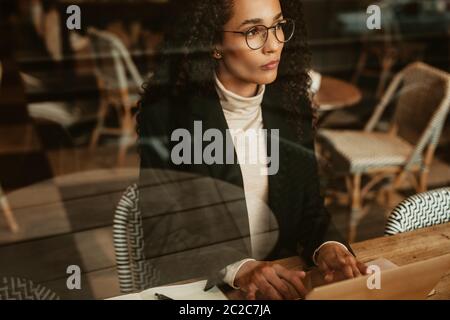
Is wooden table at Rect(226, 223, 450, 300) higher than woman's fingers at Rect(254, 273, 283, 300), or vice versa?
wooden table at Rect(226, 223, 450, 300)

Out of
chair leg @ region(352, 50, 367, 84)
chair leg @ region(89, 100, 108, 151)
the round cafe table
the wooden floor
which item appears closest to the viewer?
the wooden floor

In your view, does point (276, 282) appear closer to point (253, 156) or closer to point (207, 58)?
point (253, 156)

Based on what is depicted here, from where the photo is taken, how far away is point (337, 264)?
48.8 inches

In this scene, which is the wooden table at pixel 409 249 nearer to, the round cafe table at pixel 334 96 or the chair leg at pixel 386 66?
the round cafe table at pixel 334 96

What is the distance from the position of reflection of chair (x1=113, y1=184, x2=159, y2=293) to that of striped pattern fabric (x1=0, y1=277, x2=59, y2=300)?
0.18 metres

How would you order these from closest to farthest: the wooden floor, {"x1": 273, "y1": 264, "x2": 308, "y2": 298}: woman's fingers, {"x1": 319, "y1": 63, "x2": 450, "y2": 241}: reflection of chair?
1. {"x1": 273, "y1": 264, "x2": 308, "y2": 298}: woman's fingers
2. the wooden floor
3. {"x1": 319, "y1": 63, "x2": 450, "y2": 241}: reflection of chair

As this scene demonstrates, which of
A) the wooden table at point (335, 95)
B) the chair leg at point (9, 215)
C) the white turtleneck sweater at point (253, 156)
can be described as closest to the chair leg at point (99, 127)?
the chair leg at point (9, 215)

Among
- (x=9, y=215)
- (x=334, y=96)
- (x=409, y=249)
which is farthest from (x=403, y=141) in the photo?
(x=9, y=215)

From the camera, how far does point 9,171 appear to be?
128 inches

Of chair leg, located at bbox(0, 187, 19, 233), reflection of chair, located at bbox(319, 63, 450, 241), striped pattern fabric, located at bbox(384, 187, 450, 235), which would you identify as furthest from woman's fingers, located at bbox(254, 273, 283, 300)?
chair leg, located at bbox(0, 187, 19, 233)

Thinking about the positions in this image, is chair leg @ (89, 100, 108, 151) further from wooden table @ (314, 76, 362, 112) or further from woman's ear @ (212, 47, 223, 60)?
woman's ear @ (212, 47, 223, 60)

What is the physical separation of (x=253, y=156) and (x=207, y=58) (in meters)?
0.27

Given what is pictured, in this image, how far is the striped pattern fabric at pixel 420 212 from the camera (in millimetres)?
1510

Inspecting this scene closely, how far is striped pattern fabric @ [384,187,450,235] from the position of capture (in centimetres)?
151
